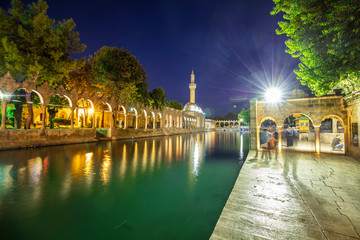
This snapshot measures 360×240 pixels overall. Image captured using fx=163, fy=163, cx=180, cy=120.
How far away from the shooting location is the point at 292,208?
3484 mm

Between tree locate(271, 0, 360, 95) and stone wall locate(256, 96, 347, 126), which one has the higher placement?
tree locate(271, 0, 360, 95)

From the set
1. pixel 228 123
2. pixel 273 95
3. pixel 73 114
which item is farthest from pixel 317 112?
pixel 228 123

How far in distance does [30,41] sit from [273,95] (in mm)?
20830

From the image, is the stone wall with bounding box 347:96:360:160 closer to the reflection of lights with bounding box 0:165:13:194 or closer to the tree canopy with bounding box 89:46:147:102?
the reflection of lights with bounding box 0:165:13:194

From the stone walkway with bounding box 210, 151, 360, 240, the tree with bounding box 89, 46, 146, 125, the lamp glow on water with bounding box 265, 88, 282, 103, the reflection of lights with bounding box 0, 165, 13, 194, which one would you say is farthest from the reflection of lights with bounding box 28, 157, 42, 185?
the tree with bounding box 89, 46, 146, 125

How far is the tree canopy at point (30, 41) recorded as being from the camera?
14.0 m

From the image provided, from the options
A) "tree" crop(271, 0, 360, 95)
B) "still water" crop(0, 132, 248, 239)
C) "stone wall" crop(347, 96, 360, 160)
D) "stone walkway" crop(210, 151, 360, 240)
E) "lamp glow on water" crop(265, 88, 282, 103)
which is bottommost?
"still water" crop(0, 132, 248, 239)

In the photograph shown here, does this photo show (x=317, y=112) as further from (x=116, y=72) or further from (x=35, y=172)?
(x=116, y=72)

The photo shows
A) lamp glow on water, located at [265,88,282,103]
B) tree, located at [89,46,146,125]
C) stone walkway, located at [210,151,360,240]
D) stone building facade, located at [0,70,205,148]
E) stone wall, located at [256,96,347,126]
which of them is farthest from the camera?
tree, located at [89,46,146,125]

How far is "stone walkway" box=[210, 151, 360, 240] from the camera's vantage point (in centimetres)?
268

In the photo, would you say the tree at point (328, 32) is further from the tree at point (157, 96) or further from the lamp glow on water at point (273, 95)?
the tree at point (157, 96)

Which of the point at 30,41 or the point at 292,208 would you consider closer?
the point at 292,208

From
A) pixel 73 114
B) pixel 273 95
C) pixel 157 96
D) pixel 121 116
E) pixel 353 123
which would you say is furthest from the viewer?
pixel 157 96

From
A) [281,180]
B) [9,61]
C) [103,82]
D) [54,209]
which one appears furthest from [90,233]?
[103,82]
